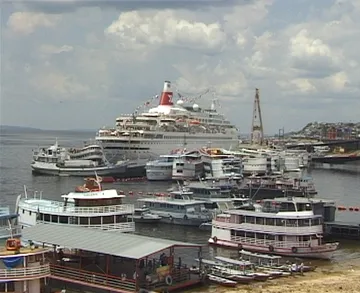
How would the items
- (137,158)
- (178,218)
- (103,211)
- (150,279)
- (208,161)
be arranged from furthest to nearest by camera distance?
(137,158)
(208,161)
(178,218)
(103,211)
(150,279)

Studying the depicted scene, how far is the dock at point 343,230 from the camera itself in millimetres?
52219

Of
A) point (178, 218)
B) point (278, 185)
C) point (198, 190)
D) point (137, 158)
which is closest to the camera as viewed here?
point (178, 218)

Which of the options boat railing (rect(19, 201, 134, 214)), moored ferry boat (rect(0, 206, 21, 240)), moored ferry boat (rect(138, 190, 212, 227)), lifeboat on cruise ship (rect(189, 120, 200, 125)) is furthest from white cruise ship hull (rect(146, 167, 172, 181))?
moored ferry boat (rect(0, 206, 21, 240))

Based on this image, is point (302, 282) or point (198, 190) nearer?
point (302, 282)

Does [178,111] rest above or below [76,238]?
above


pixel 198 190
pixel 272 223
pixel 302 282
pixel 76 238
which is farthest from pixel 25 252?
pixel 198 190

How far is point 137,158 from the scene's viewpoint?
12050 centimetres

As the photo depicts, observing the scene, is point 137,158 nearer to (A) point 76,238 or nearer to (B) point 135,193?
(B) point 135,193

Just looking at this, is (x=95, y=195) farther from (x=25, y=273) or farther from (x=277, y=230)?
(x=25, y=273)

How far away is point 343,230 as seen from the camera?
52.8 meters

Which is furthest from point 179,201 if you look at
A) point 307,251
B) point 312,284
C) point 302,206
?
point 312,284

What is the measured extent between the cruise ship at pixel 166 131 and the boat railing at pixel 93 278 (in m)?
84.3

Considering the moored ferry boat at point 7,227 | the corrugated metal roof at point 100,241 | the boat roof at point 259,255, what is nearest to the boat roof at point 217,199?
the boat roof at point 259,255

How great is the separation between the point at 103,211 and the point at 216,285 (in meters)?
10.4
